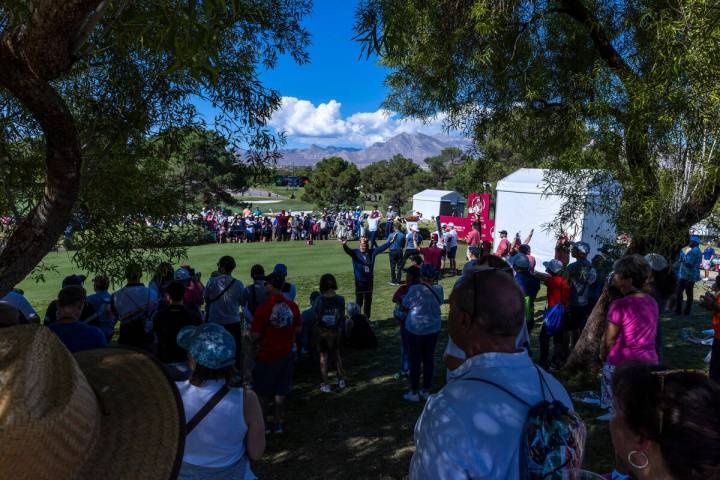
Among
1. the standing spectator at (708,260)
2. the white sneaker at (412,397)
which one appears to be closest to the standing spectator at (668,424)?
the white sneaker at (412,397)

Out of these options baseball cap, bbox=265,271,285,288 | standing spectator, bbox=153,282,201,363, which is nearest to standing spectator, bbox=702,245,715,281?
baseball cap, bbox=265,271,285,288

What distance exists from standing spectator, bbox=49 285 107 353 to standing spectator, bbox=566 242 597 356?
648 cm

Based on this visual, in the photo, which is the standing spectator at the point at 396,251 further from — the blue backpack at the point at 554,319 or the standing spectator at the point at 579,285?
the blue backpack at the point at 554,319

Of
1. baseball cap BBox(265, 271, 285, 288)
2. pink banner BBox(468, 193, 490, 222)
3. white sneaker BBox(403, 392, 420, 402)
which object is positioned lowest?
white sneaker BBox(403, 392, 420, 402)

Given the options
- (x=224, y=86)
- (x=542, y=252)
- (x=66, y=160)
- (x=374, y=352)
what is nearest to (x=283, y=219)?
(x=542, y=252)

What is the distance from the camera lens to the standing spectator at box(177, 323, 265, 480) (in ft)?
9.62

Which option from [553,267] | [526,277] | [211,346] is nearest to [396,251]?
[526,277]

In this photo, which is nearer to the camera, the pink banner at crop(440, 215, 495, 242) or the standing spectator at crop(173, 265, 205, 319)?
the standing spectator at crop(173, 265, 205, 319)

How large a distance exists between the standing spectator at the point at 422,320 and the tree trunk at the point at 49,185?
440 centimetres

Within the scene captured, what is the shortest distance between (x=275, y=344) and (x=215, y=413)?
2.84m

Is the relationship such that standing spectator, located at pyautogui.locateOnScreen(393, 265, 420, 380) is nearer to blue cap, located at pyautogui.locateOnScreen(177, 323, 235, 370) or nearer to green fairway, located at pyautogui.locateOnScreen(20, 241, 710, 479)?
green fairway, located at pyautogui.locateOnScreen(20, 241, 710, 479)

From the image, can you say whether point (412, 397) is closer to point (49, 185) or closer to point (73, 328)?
point (73, 328)

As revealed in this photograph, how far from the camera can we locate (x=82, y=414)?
1523 mm

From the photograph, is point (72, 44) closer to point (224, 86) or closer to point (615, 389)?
point (224, 86)
